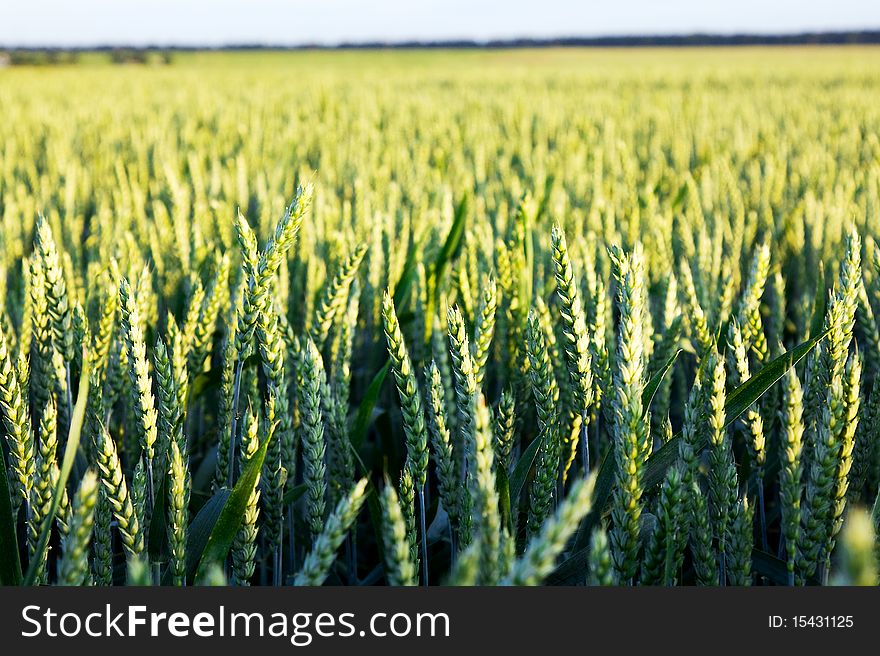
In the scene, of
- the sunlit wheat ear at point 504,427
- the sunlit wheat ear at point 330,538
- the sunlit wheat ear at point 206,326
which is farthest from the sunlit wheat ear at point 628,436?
the sunlit wheat ear at point 206,326

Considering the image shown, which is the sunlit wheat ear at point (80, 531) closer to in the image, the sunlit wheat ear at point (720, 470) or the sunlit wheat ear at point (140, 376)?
the sunlit wheat ear at point (140, 376)

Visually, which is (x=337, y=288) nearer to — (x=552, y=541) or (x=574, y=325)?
→ (x=574, y=325)

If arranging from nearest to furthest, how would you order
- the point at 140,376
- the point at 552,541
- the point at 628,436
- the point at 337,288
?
the point at 552,541 < the point at 628,436 < the point at 140,376 < the point at 337,288

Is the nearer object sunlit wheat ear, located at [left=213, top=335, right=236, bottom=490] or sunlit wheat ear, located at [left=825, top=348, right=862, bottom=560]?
sunlit wheat ear, located at [left=825, top=348, right=862, bottom=560]

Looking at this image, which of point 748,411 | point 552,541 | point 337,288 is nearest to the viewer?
point 552,541

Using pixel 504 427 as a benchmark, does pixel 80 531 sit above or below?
below

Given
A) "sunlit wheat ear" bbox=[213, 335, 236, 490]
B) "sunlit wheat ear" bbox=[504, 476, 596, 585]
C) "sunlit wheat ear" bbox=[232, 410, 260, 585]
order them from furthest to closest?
"sunlit wheat ear" bbox=[213, 335, 236, 490] → "sunlit wheat ear" bbox=[232, 410, 260, 585] → "sunlit wheat ear" bbox=[504, 476, 596, 585]

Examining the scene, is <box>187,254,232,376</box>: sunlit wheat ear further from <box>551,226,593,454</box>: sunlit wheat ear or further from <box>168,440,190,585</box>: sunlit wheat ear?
<box>551,226,593,454</box>: sunlit wheat ear

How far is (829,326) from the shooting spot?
812mm

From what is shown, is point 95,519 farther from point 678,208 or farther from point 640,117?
point 640,117

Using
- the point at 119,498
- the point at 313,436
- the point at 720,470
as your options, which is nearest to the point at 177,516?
the point at 119,498

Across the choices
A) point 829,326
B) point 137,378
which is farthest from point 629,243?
point 137,378

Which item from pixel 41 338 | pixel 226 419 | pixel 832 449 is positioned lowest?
pixel 832 449

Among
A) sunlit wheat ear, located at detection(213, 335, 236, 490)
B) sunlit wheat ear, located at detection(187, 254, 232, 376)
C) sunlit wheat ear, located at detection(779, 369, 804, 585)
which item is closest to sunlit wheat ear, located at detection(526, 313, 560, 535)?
sunlit wheat ear, located at detection(779, 369, 804, 585)
